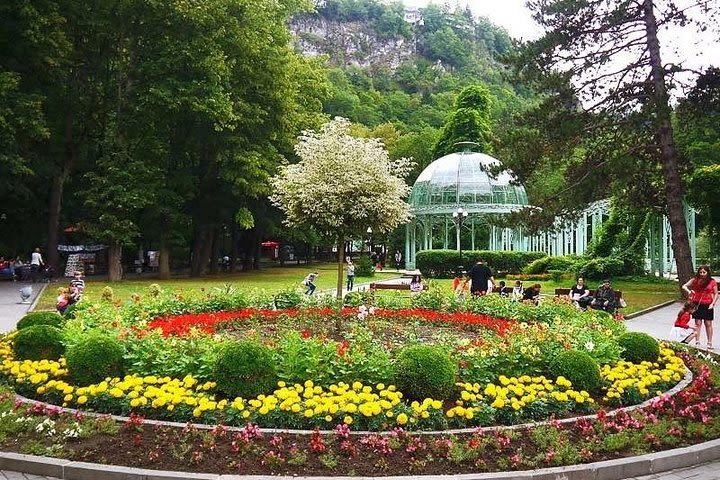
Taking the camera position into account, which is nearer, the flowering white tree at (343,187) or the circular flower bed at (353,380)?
the circular flower bed at (353,380)

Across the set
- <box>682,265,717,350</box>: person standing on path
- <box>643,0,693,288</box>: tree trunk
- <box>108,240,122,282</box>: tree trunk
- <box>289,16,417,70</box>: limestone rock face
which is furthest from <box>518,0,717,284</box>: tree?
<box>289,16,417,70</box>: limestone rock face

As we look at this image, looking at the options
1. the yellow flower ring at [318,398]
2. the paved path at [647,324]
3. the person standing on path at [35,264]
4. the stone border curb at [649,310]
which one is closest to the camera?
the paved path at [647,324]

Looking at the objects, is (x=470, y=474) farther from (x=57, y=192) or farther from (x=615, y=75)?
(x=57, y=192)

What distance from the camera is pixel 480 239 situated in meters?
56.9

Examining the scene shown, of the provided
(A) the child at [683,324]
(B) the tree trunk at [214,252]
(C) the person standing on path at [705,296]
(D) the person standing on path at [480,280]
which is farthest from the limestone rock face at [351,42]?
(C) the person standing on path at [705,296]

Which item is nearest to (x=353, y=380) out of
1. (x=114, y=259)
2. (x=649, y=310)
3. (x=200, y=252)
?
(x=649, y=310)

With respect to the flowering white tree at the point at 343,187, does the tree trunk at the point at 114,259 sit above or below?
below

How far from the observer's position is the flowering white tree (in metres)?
14.0

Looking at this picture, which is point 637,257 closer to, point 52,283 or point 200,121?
point 200,121

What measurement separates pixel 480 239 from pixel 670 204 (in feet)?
111

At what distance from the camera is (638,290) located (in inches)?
1117

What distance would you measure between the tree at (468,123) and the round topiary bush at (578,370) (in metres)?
51.9

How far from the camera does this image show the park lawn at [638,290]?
2303cm

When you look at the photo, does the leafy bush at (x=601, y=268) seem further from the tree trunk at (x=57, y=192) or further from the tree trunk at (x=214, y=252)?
the tree trunk at (x=57, y=192)
